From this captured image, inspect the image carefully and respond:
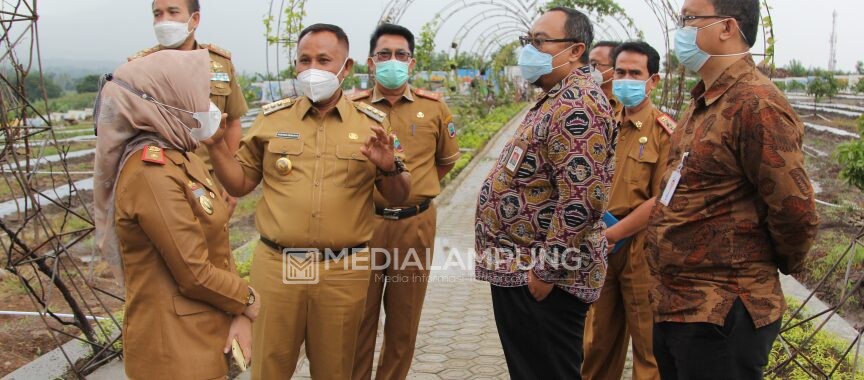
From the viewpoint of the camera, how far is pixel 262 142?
316 centimetres

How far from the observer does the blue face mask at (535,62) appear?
287cm

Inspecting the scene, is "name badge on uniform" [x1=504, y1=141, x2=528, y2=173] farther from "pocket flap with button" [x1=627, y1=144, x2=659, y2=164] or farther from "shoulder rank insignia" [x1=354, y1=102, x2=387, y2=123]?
"pocket flap with button" [x1=627, y1=144, x2=659, y2=164]

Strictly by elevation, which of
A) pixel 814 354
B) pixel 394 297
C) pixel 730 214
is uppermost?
pixel 730 214

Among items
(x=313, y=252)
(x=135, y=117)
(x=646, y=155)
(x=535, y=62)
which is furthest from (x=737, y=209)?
(x=135, y=117)

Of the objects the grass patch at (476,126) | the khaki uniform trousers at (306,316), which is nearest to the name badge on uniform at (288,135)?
the khaki uniform trousers at (306,316)

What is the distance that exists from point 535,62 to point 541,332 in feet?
3.55

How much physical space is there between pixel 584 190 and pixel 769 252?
652 millimetres

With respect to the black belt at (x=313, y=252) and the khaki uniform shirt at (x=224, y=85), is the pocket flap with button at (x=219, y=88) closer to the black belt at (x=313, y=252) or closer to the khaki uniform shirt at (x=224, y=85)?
the khaki uniform shirt at (x=224, y=85)

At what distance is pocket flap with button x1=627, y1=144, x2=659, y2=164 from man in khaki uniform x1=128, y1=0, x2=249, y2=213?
205 cm

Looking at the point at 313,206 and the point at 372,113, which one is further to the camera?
the point at 372,113

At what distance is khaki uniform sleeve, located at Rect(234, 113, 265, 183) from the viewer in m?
3.17

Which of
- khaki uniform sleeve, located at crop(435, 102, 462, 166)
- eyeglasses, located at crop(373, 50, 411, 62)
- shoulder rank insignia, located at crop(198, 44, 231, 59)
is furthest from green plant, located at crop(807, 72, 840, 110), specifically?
shoulder rank insignia, located at crop(198, 44, 231, 59)

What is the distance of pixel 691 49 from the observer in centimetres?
251

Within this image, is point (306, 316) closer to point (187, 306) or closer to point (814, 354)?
point (187, 306)
